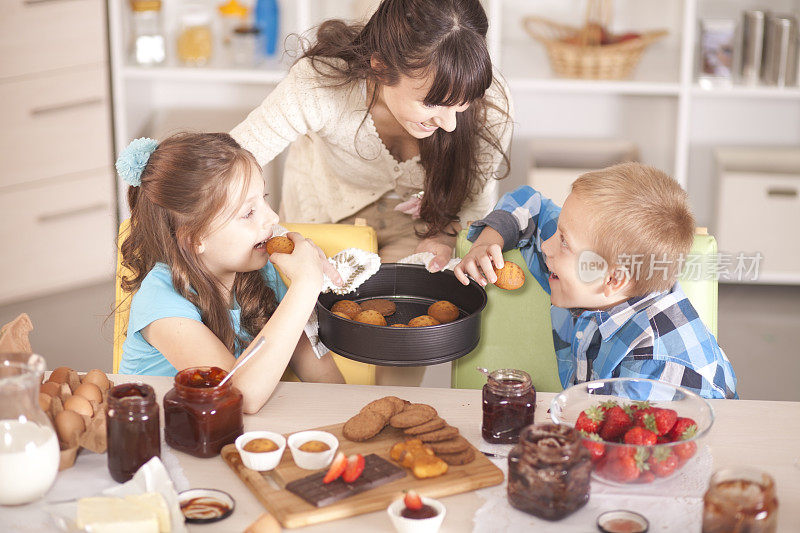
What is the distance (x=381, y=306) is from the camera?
1.69m

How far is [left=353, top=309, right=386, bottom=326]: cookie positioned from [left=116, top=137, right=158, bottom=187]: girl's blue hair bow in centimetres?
47

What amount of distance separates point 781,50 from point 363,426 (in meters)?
2.72

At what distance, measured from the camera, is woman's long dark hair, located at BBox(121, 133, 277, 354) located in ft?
5.41

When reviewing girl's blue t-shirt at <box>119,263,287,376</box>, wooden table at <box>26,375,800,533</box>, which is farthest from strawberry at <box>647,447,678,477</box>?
girl's blue t-shirt at <box>119,263,287,376</box>

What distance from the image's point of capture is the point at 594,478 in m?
1.21

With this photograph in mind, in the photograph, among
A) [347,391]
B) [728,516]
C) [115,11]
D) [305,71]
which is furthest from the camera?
[115,11]

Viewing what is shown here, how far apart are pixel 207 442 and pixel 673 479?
618 mm

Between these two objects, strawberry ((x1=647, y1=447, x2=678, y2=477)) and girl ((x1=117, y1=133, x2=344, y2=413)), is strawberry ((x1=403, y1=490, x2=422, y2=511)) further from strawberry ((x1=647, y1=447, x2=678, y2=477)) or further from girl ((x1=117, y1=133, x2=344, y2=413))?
girl ((x1=117, y1=133, x2=344, y2=413))

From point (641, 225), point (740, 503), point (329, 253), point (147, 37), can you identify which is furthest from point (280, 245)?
point (147, 37)

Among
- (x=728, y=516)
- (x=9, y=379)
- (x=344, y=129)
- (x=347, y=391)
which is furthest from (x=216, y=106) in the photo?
(x=728, y=516)

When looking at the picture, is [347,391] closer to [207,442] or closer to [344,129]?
[207,442]

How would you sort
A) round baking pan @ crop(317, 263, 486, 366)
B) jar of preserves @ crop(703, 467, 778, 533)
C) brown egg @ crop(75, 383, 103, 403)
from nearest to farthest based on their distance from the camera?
jar of preserves @ crop(703, 467, 778, 533)
brown egg @ crop(75, 383, 103, 403)
round baking pan @ crop(317, 263, 486, 366)

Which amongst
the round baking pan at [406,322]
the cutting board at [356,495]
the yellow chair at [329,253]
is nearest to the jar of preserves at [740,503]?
the cutting board at [356,495]

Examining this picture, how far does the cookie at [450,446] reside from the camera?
1.26 meters
